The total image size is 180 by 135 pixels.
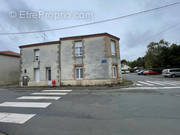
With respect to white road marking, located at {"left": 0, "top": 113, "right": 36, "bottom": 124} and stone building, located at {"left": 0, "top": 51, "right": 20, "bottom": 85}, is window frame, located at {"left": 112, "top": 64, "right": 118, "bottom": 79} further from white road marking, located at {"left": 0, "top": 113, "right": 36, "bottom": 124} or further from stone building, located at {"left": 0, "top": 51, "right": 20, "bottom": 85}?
stone building, located at {"left": 0, "top": 51, "right": 20, "bottom": 85}

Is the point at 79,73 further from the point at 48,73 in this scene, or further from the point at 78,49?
the point at 48,73

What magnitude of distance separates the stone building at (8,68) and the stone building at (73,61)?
498cm

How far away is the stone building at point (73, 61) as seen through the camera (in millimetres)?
10867

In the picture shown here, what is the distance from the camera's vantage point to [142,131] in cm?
254

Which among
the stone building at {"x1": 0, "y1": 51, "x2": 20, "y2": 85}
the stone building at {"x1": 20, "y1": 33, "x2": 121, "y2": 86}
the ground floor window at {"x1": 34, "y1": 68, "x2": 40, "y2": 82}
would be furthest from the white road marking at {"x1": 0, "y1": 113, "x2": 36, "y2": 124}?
the stone building at {"x1": 0, "y1": 51, "x2": 20, "y2": 85}

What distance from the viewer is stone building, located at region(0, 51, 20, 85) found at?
14898mm

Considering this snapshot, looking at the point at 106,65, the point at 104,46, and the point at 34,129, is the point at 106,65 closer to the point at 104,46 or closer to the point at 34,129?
the point at 104,46

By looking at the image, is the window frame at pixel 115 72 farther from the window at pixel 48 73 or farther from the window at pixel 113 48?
the window at pixel 48 73

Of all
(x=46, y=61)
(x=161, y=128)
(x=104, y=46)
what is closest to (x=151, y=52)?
(x=104, y=46)

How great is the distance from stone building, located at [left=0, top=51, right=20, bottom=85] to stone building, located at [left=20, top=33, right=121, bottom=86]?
16.3 feet

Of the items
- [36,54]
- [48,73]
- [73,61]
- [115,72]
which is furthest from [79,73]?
[36,54]

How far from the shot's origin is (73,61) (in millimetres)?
11492

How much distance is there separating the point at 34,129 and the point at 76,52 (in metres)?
9.71

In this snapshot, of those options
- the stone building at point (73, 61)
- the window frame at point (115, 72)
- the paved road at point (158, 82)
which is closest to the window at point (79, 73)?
the stone building at point (73, 61)
